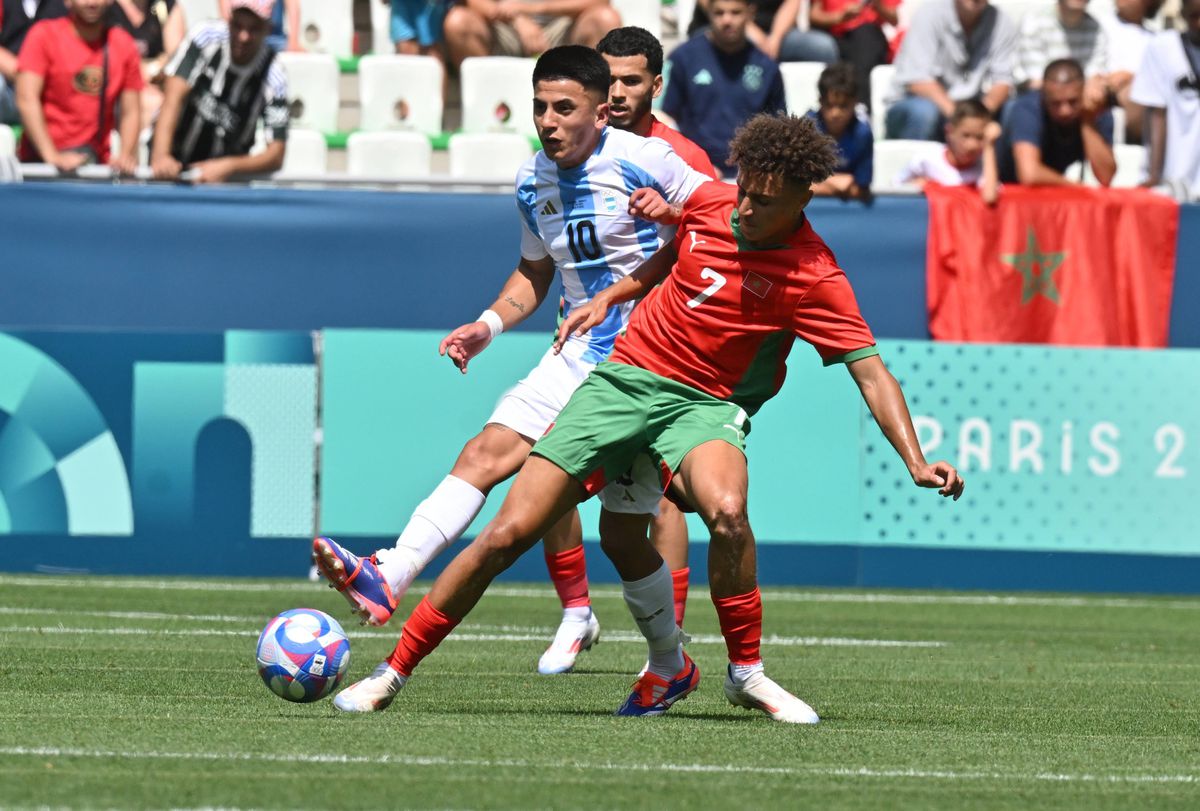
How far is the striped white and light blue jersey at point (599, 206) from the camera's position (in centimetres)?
726

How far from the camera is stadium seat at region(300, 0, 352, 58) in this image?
16219 millimetres

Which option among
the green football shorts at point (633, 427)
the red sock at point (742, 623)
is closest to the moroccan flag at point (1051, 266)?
the green football shorts at point (633, 427)

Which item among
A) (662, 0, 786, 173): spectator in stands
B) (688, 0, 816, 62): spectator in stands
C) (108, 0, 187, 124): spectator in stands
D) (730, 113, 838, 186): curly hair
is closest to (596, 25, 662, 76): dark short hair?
(730, 113, 838, 186): curly hair

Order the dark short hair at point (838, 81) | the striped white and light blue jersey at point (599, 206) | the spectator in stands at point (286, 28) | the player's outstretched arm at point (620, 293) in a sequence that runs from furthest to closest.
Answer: the spectator in stands at point (286, 28)
the dark short hair at point (838, 81)
the striped white and light blue jersey at point (599, 206)
the player's outstretched arm at point (620, 293)

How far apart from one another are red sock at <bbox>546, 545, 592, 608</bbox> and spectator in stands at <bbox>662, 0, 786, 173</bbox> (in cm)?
512

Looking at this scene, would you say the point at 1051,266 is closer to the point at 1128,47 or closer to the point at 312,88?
the point at 1128,47

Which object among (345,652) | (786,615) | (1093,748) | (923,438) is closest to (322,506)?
(786,615)

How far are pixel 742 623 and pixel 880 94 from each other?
381 inches

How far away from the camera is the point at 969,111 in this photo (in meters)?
13.3

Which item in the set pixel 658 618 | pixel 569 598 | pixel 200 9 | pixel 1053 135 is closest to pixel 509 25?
pixel 200 9

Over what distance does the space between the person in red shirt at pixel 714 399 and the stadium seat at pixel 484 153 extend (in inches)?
301

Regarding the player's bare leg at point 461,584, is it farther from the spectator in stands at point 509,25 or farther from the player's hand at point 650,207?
the spectator in stands at point 509,25

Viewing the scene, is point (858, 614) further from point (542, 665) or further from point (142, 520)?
point (142, 520)

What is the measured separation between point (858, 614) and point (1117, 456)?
8.59ft
